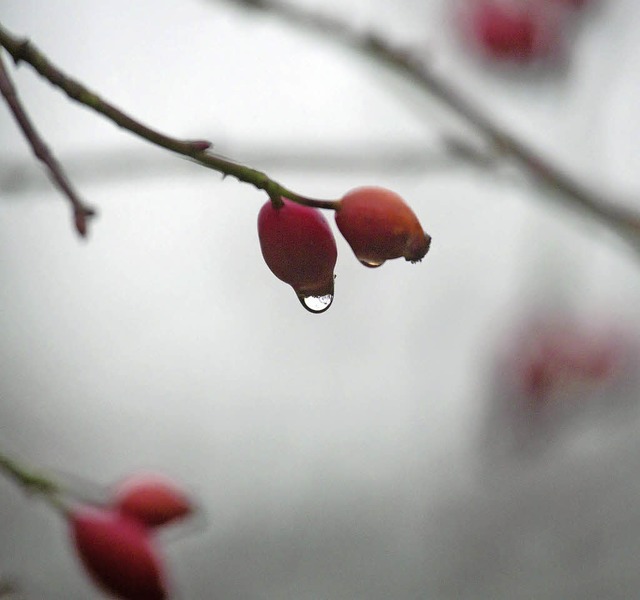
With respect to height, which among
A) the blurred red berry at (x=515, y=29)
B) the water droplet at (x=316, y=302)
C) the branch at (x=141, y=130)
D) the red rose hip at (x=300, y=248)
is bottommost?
the water droplet at (x=316, y=302)

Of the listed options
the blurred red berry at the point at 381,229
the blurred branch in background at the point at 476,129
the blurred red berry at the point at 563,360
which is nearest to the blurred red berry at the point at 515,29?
the blurred branch in background at the point at 476,129

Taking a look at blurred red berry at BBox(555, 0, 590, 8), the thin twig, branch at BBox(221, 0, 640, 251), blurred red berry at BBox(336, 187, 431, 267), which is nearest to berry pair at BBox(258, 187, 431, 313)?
blurred red berry at BBox(336, 187, 431, 267)

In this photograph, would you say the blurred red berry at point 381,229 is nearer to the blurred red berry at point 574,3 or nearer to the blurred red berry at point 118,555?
the blurred red berry at point 118,555

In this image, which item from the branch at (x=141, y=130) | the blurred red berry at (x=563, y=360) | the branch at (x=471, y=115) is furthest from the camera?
the blurred red berry at (x=563, y=360)

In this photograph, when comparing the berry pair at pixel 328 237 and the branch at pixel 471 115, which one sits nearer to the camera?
the berry pair at pixel 328 237

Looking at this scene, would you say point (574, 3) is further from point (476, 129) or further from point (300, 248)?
point (300, 248)

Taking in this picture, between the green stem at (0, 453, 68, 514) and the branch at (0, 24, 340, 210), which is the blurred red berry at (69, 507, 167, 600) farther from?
the branch at (0, 24, 340, 210)

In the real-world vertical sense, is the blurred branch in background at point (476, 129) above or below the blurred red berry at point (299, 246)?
above

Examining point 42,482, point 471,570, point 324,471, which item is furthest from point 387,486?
point 42,482
